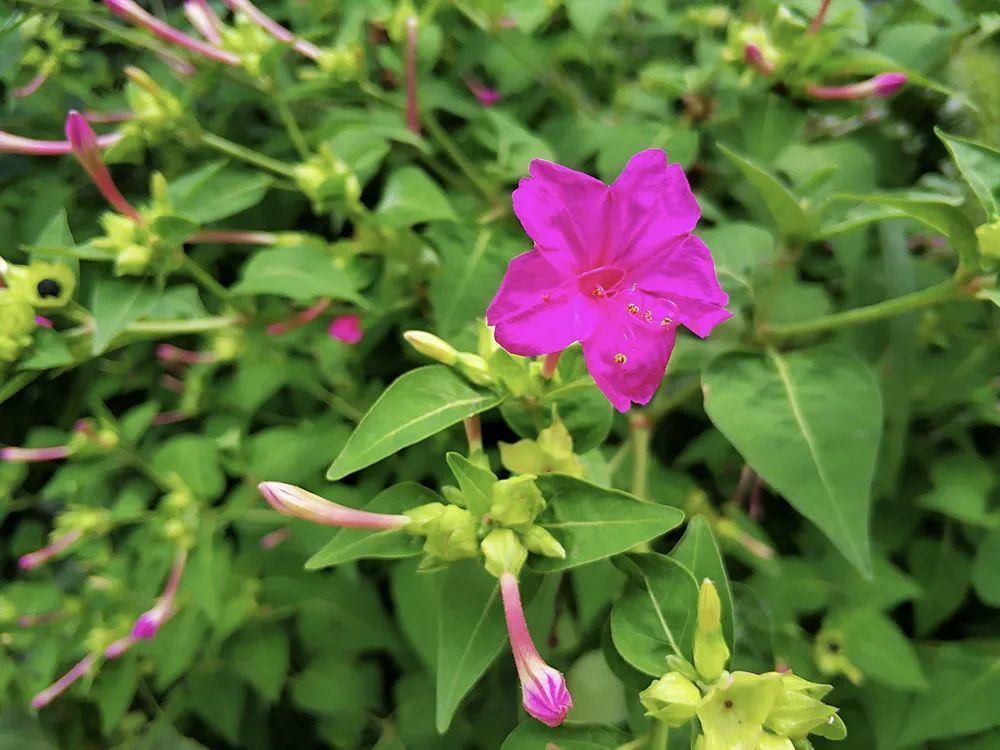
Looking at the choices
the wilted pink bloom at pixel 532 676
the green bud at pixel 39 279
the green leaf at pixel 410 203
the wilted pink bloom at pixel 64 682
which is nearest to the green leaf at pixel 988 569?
the wilted pink bloom at pixel 532 676

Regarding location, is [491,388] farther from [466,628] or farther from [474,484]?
[466,628]

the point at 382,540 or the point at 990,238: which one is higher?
the point at 990,238

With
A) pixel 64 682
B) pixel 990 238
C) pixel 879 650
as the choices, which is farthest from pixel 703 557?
pixel 64 682

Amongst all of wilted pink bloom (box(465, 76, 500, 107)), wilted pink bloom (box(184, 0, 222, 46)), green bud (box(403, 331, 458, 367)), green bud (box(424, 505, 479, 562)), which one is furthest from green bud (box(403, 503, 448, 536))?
wilted pink bloom (box(465, 76, 500, 107))

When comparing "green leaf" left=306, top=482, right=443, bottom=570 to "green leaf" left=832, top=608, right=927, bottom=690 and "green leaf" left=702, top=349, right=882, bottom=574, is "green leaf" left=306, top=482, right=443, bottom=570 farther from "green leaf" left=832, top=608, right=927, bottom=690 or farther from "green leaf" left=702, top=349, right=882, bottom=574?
"green leaf" left=832, top=608, right=927, bottom=690

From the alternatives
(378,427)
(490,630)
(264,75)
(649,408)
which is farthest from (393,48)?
(490,630)

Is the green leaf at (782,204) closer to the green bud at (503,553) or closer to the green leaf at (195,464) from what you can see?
the green bud at (503,553)

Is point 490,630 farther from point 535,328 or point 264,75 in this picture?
point 264,75
